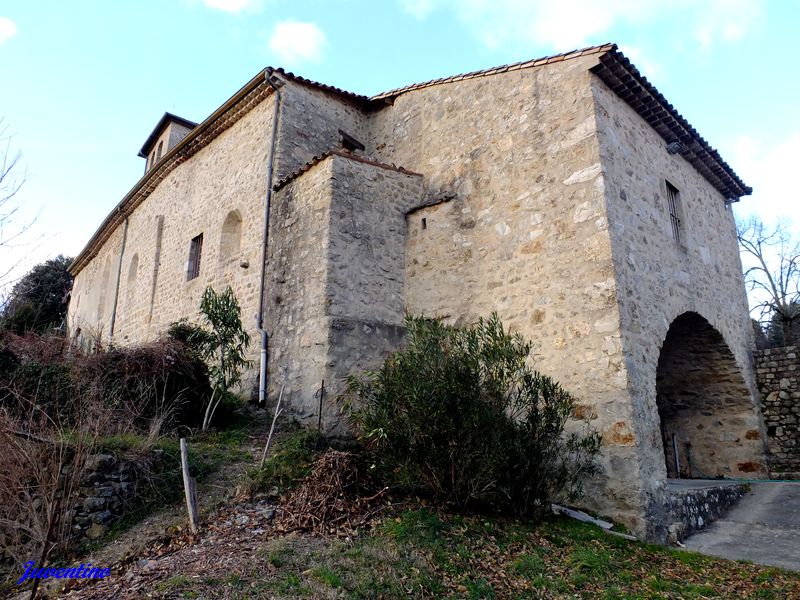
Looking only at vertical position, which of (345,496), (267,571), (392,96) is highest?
(392,96)

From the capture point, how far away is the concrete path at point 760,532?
628 centimetres

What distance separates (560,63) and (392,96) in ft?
14.2

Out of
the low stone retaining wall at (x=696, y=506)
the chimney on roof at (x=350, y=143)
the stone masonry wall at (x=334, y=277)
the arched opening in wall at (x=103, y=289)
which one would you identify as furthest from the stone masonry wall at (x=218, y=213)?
the low stone retaining wall at (x=696, y=506)

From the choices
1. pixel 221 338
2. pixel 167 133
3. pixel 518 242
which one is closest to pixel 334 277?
pixel 221 338

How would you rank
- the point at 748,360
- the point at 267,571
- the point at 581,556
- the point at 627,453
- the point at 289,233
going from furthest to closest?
the point at 748,360 < the point at 289,233 < the point at 627,453 < the point at 581,556 < the point at 267,571

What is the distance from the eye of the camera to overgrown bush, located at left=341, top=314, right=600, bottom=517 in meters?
6.01

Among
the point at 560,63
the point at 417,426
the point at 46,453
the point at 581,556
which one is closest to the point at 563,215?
the point at 560,63

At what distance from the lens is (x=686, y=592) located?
198 inches

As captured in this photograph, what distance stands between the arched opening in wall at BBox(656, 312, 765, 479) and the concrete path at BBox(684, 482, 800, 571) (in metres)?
1.37

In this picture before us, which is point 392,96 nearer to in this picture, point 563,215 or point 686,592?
point 563,215

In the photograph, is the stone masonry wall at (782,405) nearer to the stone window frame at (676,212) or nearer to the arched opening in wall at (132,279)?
the stone window frame at (676,212)

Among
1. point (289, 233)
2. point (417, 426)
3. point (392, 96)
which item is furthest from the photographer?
point (392, 96)

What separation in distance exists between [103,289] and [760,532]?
2044 centimetres

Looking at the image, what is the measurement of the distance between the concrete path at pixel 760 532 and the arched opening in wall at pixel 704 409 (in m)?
1.37
